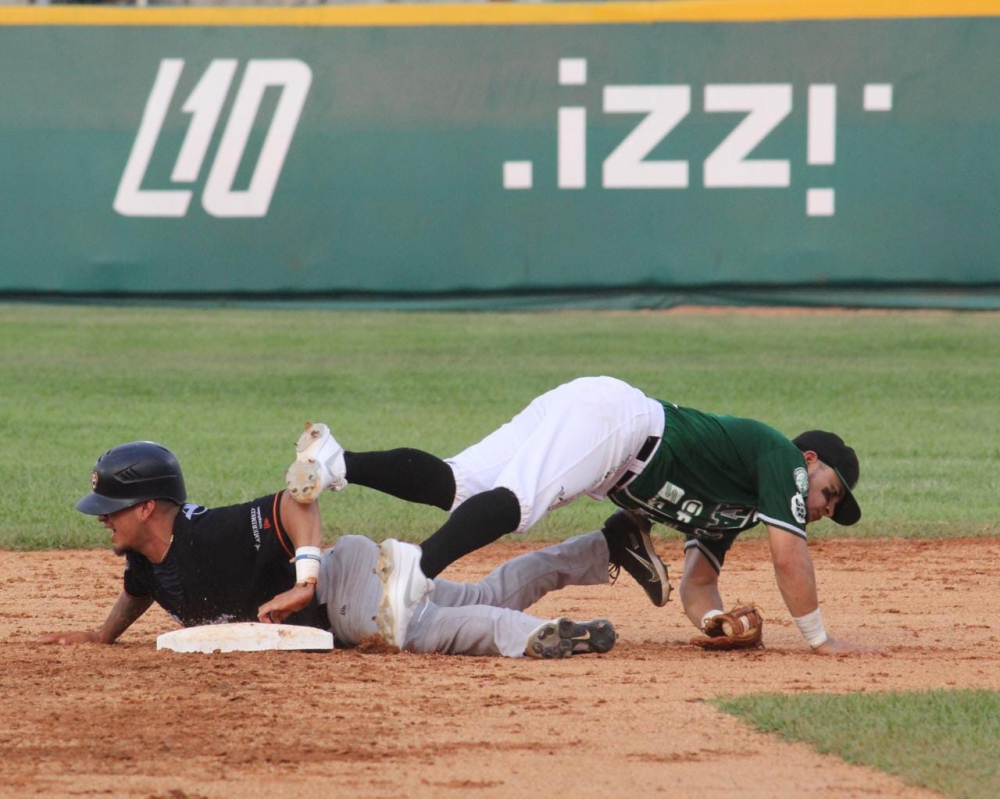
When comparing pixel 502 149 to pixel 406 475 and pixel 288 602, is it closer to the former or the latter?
pixel 406 475

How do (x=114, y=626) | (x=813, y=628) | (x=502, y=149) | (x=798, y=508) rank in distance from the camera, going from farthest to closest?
(x=502, y=149) < (x=114, y=626) < (x=813, y=628) < (x=798, y=508)

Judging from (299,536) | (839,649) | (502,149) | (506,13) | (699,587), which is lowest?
(839,649)

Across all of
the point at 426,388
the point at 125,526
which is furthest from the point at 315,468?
the point at 426,388

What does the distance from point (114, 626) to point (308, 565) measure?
878 millimetres

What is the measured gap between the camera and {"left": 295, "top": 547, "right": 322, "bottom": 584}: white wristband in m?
4.93

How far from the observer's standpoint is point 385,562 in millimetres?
4836

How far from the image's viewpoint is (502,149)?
17.2 m

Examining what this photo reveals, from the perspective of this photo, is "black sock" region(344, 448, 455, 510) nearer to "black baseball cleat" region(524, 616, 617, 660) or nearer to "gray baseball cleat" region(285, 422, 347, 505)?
"gray baseball cleat" region(285, 422, 347, 505)

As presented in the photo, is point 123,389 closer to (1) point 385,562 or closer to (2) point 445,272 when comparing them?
(2) point 445,272

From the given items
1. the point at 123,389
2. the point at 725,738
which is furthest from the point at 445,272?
the point at 725,738

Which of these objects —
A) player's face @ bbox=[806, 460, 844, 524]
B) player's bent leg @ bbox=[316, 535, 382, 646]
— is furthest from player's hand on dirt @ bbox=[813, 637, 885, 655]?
player's bent leg @ bbox=[316, 535, 382, 646]

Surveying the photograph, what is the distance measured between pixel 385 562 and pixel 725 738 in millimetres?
1216

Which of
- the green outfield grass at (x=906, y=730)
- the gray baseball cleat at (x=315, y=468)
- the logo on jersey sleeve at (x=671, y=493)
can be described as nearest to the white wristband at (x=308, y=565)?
the gray baseball cleat at (x=315, y=468)

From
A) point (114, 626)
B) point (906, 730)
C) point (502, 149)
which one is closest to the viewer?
point (906, 730)
